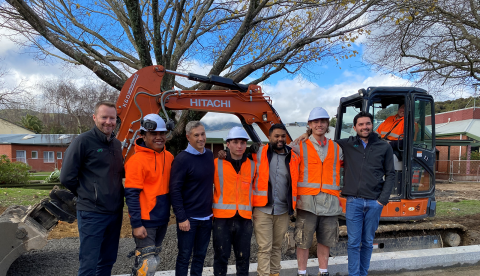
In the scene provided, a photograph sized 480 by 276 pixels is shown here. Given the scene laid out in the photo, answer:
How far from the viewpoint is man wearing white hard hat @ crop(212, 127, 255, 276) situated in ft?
10.9

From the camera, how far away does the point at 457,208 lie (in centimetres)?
988

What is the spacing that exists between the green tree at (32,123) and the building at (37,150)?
42.5 feet

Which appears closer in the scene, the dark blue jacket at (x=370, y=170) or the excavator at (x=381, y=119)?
the dark blue jacket at (x=370, y=170)

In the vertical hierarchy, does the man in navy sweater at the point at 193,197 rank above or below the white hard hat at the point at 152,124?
below

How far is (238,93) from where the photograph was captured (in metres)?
5.18

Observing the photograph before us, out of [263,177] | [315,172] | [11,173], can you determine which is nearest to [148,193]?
[263,177]

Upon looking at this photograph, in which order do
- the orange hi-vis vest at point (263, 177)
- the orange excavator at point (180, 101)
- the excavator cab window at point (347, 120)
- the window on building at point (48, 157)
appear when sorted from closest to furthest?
the orange hi-vis vest at point (263, 177), the orange excavator at point (180, 101), the excavator cab window at point (347, 120), the window on building at point (48, 157)

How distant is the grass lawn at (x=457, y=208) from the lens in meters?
9.18

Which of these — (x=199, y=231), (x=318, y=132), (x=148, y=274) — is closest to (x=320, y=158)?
(x=318, y=132)

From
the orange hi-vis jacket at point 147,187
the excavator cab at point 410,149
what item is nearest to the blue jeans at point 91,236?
the orange hi-vis jacket at point 147,187

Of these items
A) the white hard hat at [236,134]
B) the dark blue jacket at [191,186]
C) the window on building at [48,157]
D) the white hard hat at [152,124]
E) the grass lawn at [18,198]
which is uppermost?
the white hard hat at [152,124]

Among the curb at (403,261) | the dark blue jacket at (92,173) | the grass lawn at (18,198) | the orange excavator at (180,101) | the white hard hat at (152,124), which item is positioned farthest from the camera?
the grass lawn at (18,198)

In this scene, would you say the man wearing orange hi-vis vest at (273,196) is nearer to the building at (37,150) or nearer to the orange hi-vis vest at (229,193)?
the orange hi-vis vest at (229,193)

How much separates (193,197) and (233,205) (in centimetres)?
44
